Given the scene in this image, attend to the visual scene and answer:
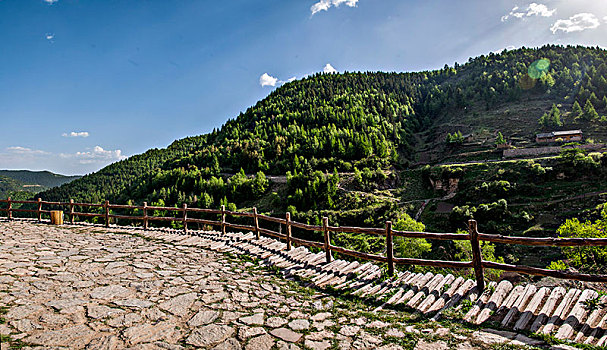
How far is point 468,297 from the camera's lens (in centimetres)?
509

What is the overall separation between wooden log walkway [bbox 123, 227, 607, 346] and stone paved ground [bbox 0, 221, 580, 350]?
470mm

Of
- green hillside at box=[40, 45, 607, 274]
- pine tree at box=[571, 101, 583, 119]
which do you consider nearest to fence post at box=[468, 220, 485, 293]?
green hillside at box=[40, 45, 607, 274]

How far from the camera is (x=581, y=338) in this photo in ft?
11.9

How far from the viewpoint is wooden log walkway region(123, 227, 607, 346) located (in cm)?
396

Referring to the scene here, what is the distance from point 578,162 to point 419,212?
2695 centimetres

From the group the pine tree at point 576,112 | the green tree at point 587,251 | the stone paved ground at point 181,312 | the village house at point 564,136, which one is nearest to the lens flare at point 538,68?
the pine tree at point 576,112

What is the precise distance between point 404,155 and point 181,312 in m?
102

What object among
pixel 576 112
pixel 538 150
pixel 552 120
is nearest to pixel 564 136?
pixel 552 120

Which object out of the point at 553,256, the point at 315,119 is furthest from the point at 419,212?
the point at 315,119

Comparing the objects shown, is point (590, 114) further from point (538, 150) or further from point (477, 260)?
point (477, 260)

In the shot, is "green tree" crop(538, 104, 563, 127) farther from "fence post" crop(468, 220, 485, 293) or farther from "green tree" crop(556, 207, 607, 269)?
"fence post" crop(468, 220, 485, 293)

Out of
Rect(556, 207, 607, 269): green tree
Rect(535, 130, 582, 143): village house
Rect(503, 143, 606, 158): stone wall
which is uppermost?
Rect(535, 130, 582, 143): village house

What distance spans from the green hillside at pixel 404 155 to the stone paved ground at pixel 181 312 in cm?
3374

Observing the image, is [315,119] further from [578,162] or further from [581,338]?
[581,338]
